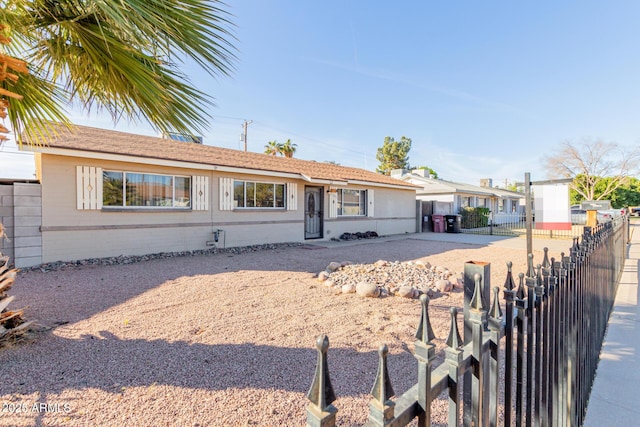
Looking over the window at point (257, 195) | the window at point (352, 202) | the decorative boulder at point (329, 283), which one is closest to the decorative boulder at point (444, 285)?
the decorative boulder at point (329, 283)

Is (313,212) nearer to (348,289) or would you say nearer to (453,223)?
(348,289)

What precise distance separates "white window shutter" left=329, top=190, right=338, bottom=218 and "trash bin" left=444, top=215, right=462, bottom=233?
8.34 m

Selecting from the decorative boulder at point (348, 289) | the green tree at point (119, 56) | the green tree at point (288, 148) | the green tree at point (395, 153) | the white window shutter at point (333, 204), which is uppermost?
the green tree at point (395, 153)

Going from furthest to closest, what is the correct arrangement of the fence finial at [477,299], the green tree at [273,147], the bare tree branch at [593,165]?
the bare tree branch at [593,165] → the green tree at [273,147] → the fence finial at [477,299]

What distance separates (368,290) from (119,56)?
470 cm

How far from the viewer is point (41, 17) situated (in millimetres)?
2607

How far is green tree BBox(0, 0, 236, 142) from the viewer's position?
7.73ft

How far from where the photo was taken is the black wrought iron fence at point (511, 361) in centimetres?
73

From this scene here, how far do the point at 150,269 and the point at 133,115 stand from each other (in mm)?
5448

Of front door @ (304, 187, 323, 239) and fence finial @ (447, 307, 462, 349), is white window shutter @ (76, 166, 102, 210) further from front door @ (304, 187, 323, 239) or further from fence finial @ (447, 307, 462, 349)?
fence finial @ (447, 307, 462, 349)

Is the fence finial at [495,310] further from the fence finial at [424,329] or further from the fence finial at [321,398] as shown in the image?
the fence finial at [321,398]

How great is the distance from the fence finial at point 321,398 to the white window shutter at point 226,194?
10823 millimetres

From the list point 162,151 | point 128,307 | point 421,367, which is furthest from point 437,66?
point 421,367

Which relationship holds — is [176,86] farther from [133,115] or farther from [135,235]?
[135,235]
